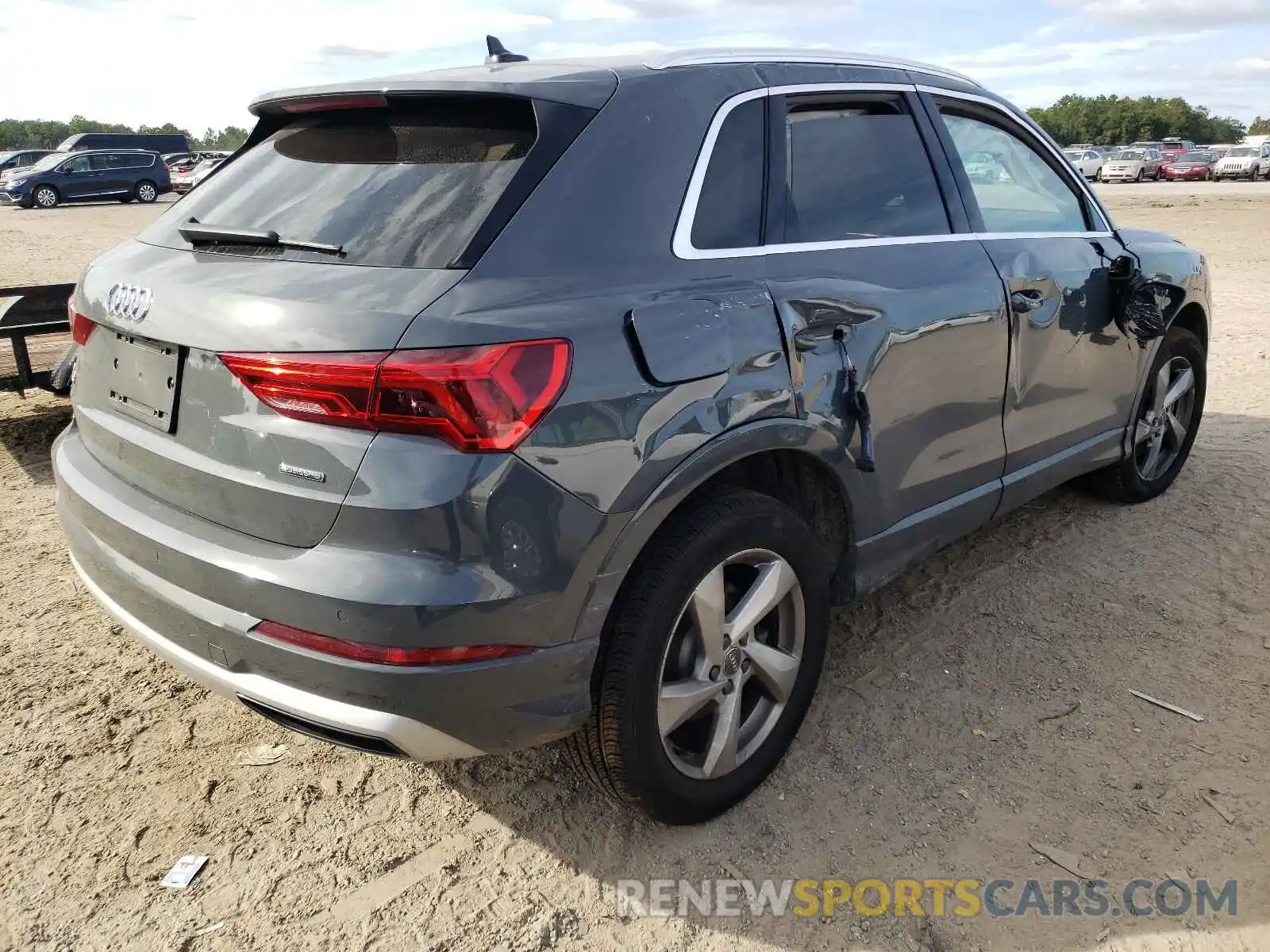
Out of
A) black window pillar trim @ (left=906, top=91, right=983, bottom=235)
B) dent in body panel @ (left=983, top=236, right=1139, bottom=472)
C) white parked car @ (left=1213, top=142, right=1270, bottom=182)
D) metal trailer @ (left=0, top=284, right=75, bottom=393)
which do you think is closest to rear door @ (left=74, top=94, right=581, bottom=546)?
black window pillar trim @ (left=906, top=91, right=983, bottom=235)

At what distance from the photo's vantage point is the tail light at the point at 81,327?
2.57 meters

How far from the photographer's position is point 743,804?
2.68 m

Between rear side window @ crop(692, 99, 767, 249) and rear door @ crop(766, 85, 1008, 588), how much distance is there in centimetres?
6

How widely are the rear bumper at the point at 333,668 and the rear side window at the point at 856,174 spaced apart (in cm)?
132

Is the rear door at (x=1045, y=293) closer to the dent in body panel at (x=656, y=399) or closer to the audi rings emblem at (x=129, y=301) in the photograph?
the dent in body panel at (x=656, y=399)

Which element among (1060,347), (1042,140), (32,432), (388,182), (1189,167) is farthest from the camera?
(1189,167)

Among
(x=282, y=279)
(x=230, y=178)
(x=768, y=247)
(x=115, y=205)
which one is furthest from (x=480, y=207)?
(x=115, y=205)

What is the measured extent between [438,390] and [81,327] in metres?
1.35

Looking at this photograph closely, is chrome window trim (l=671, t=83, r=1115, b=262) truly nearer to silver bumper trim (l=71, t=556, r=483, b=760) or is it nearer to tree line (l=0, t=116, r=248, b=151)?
silver bumper trim (l=71, t=556, r=483, b=760)

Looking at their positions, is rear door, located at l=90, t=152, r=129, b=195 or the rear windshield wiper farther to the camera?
rear door, located at l=90, t=152, r=129, b=195

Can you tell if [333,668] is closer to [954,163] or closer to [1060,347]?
[954,163]

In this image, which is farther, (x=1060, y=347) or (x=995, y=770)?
(x=1060, y=347)

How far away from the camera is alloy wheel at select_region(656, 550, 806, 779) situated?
2.39m

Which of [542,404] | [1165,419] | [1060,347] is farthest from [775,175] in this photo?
[1165,419]
